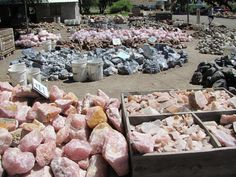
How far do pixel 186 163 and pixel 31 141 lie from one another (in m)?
1.75

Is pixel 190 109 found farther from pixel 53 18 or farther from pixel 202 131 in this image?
pixel 53 18

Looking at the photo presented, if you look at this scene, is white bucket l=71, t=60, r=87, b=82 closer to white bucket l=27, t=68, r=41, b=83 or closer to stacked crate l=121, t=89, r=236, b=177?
white bucket l=27, t=68, r=41, b=83

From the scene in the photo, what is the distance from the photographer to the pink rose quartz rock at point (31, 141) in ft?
12.8

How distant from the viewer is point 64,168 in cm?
370

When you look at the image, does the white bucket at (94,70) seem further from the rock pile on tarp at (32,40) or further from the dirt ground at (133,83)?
the rock pile on tarp at (32,40)

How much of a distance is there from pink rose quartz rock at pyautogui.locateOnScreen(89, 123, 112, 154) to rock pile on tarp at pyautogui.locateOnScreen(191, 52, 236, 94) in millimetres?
3460

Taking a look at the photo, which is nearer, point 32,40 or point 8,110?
point 8,110

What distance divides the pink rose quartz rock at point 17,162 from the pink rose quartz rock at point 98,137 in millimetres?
720

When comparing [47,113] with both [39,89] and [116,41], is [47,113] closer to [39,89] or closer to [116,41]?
[39,89]

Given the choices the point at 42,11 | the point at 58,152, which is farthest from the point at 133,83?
the point at 42,11

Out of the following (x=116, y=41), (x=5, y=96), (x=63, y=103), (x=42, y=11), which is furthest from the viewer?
(x=42, y=11)

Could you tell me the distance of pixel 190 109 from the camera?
474cm

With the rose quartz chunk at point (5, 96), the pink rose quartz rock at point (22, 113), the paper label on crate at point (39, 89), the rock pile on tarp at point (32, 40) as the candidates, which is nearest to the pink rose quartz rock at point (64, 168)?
the pink rose quartz rock at point (22, 113)

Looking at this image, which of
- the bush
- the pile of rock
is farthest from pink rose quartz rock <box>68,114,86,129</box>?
the bush
